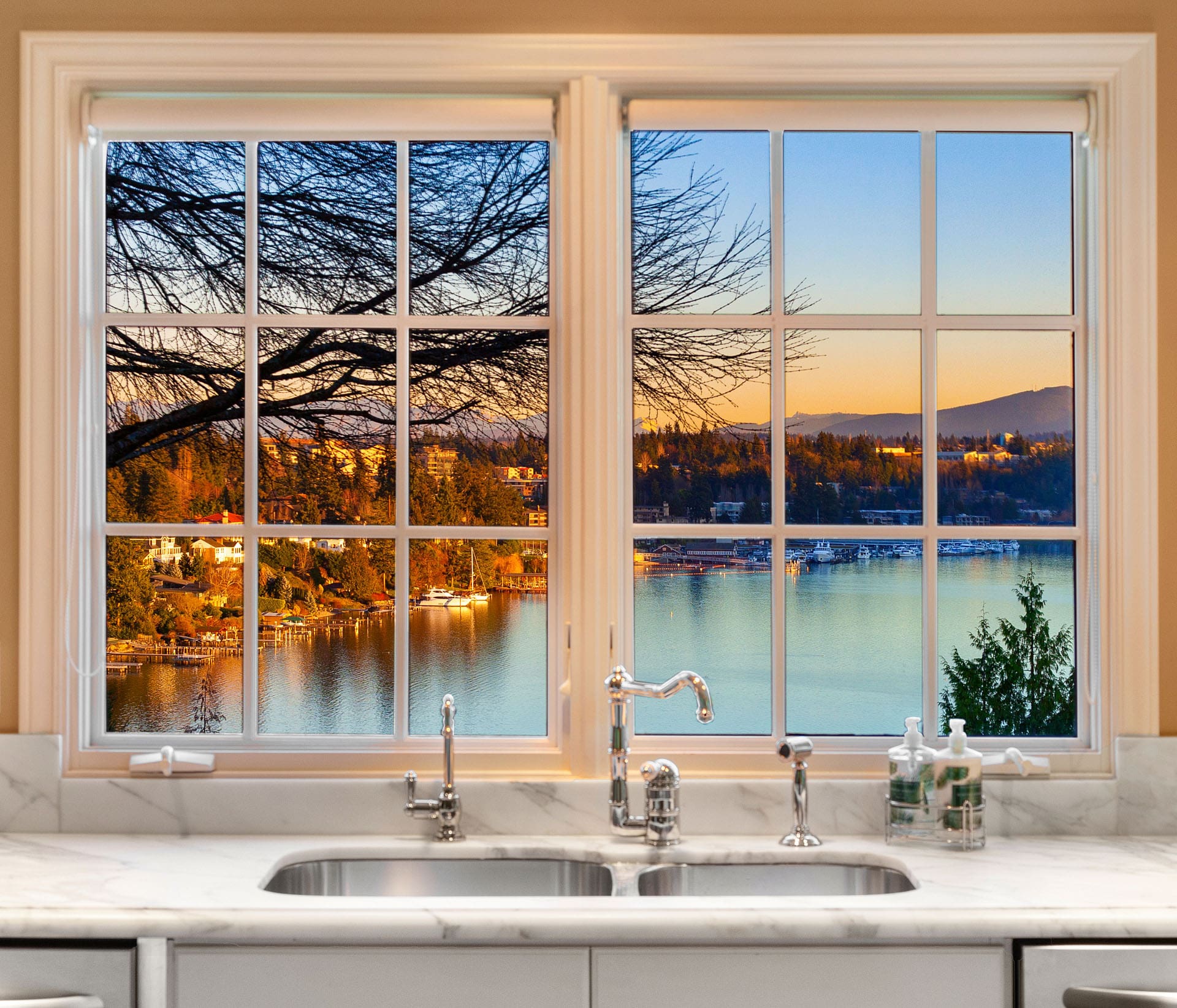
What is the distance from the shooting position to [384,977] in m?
1.53

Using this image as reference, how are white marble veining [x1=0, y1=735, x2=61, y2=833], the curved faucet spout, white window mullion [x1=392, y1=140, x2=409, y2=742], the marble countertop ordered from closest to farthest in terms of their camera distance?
the marble countertop, the curved faucet spout, white marble veining [x1=0, y1=735, x2=61, y2=833], white window mullion [x1=392, y1=140, x2=409, y2=742]

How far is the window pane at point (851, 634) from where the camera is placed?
2115 millimetres

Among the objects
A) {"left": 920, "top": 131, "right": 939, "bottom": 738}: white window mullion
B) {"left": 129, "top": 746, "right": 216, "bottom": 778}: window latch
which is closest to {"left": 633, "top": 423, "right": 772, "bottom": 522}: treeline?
{"left": 920, "top": 131, "right": 939, "bottom": 738}: white window mullion

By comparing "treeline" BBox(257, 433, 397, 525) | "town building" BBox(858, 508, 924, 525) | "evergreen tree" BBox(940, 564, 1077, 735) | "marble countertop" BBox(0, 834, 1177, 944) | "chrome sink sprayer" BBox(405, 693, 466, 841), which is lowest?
"marble countertop" BBox(0, 834, 1177, 944)

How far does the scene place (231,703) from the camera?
2.13 m

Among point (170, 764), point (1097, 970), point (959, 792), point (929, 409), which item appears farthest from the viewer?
point (929, 409)

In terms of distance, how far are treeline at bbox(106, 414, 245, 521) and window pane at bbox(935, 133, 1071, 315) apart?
155 cm

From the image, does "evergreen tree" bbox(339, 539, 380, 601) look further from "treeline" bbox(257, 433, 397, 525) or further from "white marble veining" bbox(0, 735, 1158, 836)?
"white marble veining" bbox(0, 735, 1158, 836)

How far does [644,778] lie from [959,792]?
59cm

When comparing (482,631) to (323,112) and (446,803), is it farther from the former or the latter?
(323,112)

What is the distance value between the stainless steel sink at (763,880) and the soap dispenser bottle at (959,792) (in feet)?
0.57

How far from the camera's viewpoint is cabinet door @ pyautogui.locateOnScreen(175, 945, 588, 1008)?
1527 millimetres

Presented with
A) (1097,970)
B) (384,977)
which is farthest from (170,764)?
(1097,970)

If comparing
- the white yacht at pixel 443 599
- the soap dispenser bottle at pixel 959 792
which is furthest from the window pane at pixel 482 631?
the soap dispenser bottle at pixel 959 792
